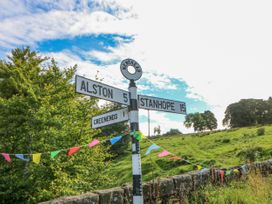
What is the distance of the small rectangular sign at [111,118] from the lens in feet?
11.0

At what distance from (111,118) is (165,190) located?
199cm

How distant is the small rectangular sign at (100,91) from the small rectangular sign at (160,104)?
0.31 m

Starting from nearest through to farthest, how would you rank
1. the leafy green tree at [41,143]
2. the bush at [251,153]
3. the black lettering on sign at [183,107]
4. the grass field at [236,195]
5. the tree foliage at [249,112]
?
1. the black lettering on sign at [183,107]
2. the grass field at [236,195]
3. the leafy green tree at [41,143]
4. the bush at [251,153]
5. the tree foliage at [249,112]

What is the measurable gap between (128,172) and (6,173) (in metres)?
19.7

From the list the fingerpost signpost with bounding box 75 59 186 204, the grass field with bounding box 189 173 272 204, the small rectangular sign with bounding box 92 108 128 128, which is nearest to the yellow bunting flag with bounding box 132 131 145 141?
the fingerpost signpost with bounding box 75 59 186 204

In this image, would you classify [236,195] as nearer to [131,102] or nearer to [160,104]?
[160,104]

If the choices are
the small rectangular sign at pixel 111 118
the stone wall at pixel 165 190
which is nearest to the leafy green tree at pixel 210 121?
the stone wall at pixel 165 190

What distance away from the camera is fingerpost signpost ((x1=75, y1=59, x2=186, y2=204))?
3061 mm

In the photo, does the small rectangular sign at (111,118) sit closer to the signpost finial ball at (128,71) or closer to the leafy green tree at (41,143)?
the signpost finial ball at (128,71)

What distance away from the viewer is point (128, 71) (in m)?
3.37

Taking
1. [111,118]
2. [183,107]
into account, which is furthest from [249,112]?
[111,118]

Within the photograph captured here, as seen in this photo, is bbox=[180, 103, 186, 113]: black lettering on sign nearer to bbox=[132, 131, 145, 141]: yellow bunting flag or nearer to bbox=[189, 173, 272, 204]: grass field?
bbox=[132, 131, 145, 141]: yellow bunting flag

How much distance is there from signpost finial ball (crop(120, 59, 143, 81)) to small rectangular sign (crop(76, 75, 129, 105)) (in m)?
0.24

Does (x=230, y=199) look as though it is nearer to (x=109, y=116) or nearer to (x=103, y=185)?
(x=109, y=116)
